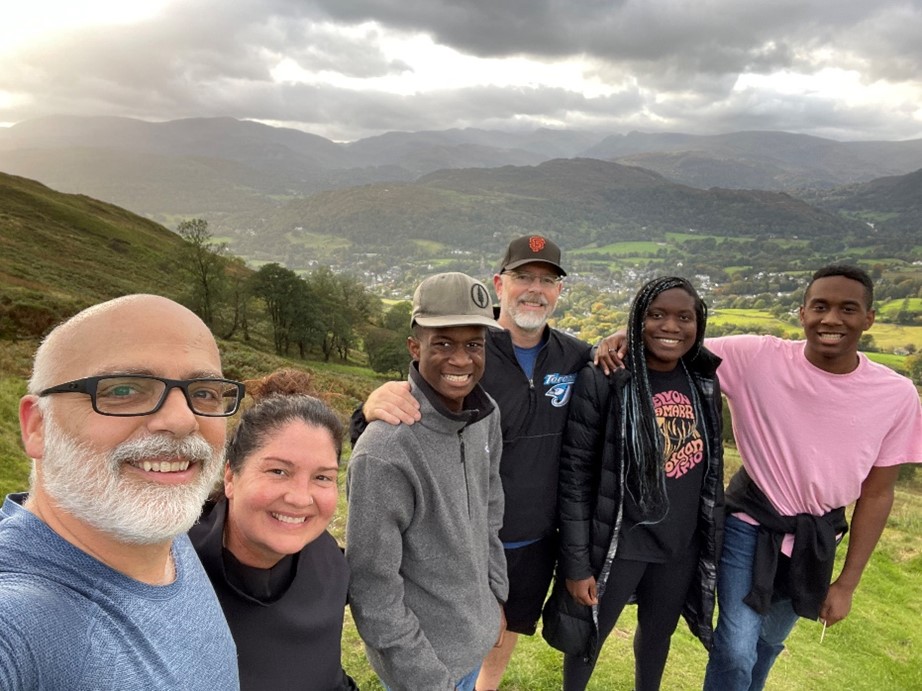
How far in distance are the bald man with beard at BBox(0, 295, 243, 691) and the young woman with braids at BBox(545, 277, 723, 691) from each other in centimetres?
226

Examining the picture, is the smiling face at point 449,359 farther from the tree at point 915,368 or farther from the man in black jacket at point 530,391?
the tree at point 915,368

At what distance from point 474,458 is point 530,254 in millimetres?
1479

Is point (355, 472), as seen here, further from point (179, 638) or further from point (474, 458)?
point (179, 638)

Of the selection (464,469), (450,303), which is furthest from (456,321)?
(464,469)

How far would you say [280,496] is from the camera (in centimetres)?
197

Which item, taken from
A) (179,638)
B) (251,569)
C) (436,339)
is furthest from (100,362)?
(436,339)

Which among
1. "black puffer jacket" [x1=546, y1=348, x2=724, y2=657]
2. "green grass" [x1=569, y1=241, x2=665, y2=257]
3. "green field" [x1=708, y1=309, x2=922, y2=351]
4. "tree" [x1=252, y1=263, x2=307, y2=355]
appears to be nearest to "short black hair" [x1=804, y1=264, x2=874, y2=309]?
"black puffer jacket" [x1=546, y1=348, x2=724, y2=657]

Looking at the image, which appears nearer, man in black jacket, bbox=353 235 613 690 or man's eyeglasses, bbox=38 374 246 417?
man's eyeglasses, bbox=38 374 246 417

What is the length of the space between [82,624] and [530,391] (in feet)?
8.05

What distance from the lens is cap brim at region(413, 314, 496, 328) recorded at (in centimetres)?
247

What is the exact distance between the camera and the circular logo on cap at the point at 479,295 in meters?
2.57

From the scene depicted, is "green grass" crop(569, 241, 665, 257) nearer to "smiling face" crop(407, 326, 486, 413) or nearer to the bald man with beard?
"smiling face" crop(407, 326, 486, 413)

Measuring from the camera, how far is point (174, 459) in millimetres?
1506

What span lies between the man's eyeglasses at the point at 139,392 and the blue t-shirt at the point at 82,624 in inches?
12.2
